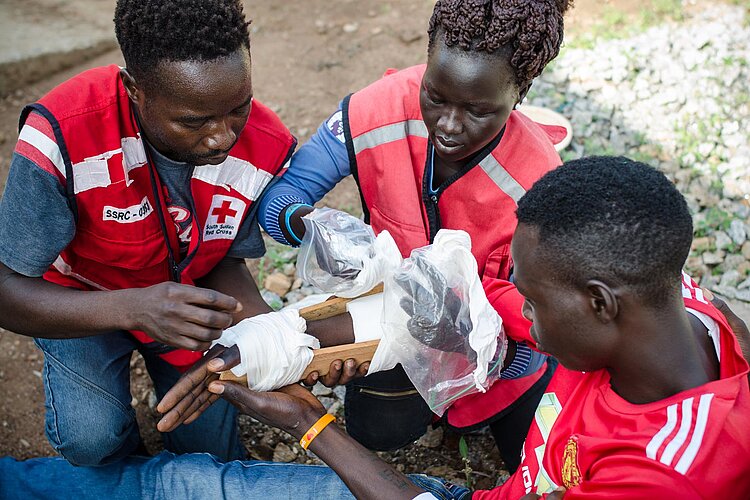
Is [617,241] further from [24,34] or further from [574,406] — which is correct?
[24,34]

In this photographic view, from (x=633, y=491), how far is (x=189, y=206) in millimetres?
1333

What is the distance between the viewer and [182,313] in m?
1.61

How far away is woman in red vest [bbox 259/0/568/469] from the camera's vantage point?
1.82m

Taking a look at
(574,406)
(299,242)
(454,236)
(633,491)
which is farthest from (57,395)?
(633,491)

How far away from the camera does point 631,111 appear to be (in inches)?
168

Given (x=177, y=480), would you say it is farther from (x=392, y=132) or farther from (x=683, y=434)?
(x=683, y=434)

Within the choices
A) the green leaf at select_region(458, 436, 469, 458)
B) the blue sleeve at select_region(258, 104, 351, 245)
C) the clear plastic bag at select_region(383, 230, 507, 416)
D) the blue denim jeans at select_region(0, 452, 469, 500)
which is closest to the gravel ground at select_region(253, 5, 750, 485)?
the green leaf at select_region(458, 436, 469, 458)

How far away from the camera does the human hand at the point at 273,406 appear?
68.1 inches

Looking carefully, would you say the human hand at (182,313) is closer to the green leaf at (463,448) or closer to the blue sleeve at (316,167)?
the blue sleeve at (316,167)

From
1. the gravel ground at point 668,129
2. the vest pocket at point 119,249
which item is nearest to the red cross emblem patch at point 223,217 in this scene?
the vest pocket at point 119,249

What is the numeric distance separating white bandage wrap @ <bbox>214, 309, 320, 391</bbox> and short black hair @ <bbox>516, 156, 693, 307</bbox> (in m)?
0.70

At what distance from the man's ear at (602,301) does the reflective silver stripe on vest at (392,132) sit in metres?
0.92

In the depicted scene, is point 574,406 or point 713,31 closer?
point 574,406

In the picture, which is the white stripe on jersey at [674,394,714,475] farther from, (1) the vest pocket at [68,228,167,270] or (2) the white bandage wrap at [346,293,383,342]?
(1) the vest pocket at [68,228,167,270]
